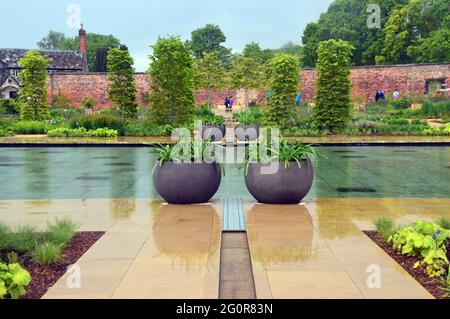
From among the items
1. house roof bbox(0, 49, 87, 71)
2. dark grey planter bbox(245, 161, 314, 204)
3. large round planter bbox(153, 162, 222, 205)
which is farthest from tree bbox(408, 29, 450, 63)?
large round planter bbox(153, 162, 222, 205)

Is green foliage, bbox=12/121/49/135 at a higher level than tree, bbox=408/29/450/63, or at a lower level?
lower

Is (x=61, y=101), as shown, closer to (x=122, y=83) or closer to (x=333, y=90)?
(x=122, y=83)

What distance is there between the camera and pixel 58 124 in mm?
32844

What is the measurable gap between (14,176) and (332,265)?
34.5 feet

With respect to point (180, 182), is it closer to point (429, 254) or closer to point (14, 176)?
point (429, 254)

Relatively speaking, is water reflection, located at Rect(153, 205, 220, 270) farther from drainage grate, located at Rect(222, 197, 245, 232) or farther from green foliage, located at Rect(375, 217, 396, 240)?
green foliage, located at Rect(375, 217, 396, 240)

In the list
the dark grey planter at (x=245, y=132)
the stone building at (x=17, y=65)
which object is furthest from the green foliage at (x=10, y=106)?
the dark grey planter at (x=245, y=132)

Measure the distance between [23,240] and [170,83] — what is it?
75.7 ft

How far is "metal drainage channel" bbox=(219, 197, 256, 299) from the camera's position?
18.1ft

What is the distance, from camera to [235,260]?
662cm

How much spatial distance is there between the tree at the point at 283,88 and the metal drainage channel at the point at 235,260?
2115cm

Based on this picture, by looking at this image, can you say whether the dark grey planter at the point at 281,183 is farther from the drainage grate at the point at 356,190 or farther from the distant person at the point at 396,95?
the distant person at the point at 396,95

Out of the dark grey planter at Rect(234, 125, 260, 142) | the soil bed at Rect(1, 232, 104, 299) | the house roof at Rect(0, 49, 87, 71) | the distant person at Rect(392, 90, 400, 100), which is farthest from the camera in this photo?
the house roof at Rect(0, 49, 87, 71)
